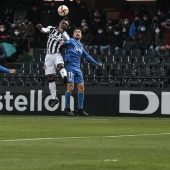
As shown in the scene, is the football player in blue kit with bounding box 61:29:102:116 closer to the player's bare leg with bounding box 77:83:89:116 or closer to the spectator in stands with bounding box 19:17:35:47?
the player's bare leg with bounding box 77:83:89:116

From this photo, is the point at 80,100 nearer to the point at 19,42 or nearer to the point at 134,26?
the point at 134,26

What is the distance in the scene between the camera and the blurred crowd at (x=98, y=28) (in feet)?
101

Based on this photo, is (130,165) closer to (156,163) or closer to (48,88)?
(156,163)

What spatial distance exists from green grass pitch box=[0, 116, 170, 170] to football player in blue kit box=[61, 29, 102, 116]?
3794 millimetres

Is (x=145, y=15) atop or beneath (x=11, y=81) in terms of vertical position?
atop

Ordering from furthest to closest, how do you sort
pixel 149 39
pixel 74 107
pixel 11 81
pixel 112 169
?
pixel 149 39 < pixel 11 81 < pixel 74 107 < pixel 112 169

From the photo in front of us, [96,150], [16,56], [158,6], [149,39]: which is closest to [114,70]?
[149,39]

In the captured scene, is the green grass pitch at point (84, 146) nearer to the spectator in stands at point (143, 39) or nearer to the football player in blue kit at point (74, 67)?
the football player in blue kit at point (74, 67)

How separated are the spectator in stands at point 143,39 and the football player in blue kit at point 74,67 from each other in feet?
25.3

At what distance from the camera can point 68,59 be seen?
2303 cm

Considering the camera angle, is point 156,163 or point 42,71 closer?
point 156,163

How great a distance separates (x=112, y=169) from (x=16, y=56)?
24.5m

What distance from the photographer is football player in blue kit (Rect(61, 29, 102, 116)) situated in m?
22.6

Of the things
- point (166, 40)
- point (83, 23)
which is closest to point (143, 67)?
point (166, 40)
